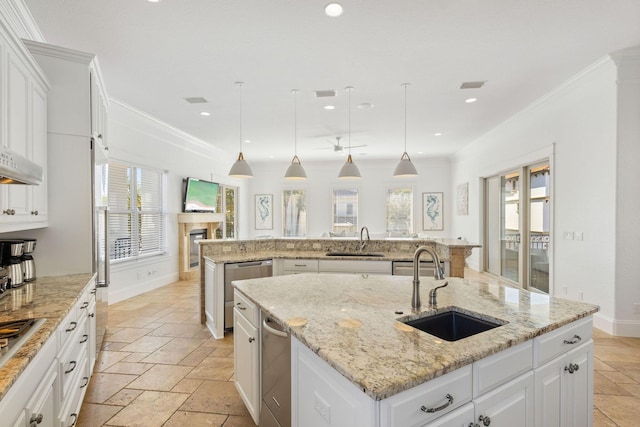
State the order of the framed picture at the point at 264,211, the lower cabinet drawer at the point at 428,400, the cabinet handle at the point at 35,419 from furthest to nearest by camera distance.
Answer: the framed picture at the point at 264,211
the cabinet handle at the point at 35,419
the lower cabinet drawer at the point at 428,400

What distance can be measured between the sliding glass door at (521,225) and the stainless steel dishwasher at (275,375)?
4529 mm

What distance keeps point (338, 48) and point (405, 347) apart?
2.84 metres

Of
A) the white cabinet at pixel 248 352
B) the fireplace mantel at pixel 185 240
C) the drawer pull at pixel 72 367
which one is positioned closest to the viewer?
the drawer pull at pixel 72 367

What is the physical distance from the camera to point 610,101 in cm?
343

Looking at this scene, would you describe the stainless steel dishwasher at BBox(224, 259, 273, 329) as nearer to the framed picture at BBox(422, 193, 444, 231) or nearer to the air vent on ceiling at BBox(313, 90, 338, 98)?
the air vent on ceiling at BBox(313, 90, 338, 98)

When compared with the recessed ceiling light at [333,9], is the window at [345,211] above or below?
below

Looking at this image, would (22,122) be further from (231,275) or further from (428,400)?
(428,400)

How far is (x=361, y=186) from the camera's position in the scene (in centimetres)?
951

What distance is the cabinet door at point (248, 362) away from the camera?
1.89 metres

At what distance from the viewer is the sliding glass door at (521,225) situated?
4801mm

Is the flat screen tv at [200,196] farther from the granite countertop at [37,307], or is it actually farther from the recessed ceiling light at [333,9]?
the recessed ceiling light at [333,9]

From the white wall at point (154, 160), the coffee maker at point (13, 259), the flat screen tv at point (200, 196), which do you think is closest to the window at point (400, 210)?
the flat screen tv at point (200, 196)

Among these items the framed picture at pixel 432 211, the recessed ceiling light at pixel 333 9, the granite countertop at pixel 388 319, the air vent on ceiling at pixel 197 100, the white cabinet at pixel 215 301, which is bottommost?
the white cabinet at pixel 215 301

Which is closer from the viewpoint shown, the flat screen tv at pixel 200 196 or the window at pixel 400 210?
the flat screen tv at pixel 200 196
